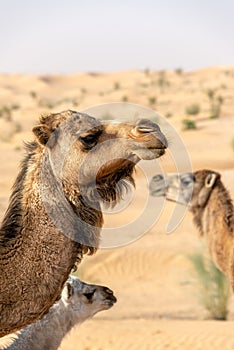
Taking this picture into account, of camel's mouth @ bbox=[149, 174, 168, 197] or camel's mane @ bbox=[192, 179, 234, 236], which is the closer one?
camel's mane @ bbox=[192, 179, 234, 236]

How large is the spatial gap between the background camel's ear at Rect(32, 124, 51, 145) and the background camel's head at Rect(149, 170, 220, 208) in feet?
19.7

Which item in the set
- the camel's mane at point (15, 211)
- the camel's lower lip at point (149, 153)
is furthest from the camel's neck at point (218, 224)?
the camel's lower lip at point (149, 153)

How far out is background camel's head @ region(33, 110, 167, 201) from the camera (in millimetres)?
3576

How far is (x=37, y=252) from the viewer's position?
12.3 ft

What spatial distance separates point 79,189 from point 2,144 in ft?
103

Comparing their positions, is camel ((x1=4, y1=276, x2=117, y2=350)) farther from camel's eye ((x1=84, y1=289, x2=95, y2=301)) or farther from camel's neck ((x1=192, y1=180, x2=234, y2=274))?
camel's neck ((x1=192, y1=180, x2=234, y2=274))

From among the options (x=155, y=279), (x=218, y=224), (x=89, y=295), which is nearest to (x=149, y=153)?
(x=89, y=295)

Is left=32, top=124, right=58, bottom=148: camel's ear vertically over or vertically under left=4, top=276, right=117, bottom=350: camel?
over

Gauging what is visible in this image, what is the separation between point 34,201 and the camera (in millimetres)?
3777

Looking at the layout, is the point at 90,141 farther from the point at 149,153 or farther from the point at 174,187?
the point at 174,187

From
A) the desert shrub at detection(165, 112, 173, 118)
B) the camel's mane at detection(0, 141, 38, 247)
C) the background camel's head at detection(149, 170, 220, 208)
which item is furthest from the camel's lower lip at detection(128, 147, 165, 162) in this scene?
the desert shrub at detection(165, 112, 173, 118)

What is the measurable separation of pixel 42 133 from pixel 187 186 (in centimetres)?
696

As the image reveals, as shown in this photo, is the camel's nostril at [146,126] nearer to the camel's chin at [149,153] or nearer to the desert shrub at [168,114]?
the camel's chin at [149,153]

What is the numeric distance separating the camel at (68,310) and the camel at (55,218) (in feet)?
13.8
